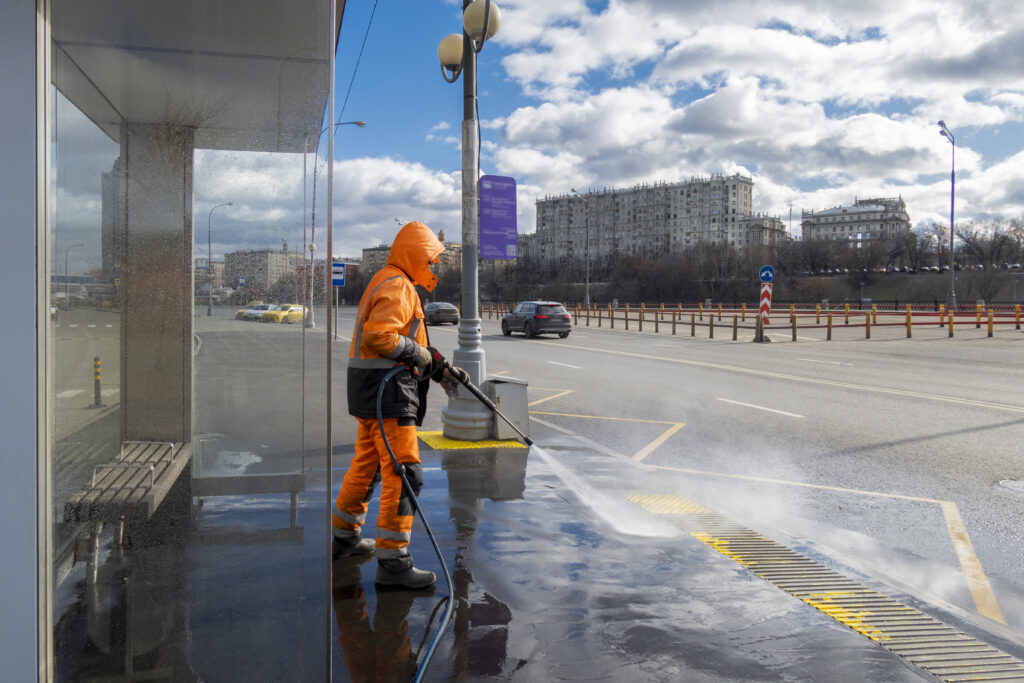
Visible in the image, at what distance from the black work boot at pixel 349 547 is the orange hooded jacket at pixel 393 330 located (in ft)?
2.59

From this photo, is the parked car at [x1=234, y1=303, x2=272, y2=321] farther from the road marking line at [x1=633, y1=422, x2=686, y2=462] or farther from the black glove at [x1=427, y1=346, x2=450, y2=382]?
the road marking line at [x1=633, y1=422, x2=686, y2=462]

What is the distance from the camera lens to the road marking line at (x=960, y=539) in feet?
12.4

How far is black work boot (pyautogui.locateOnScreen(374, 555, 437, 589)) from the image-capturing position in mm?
3629

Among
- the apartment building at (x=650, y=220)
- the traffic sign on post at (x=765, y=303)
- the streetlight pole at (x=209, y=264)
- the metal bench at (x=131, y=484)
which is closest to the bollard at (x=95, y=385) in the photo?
the metal bench at (x=131, y=484)

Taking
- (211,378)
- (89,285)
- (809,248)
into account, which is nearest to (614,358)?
(211,378)

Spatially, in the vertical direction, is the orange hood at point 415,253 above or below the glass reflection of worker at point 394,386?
above

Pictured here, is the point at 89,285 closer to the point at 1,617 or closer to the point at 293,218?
the point at 293,218

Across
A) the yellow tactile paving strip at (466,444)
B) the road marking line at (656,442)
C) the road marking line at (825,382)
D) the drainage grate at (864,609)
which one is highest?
the road marking line at (825,382)

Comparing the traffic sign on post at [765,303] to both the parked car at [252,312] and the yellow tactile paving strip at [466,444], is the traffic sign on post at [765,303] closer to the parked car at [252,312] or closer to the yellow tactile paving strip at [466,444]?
the yellow tactile paving strip at [466,444]

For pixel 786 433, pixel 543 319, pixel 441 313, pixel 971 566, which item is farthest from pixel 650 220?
pixel 971 566

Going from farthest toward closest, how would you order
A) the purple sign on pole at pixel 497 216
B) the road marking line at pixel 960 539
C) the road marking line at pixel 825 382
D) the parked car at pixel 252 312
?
the road marking line at pixel 825 382 < the purple sign on pole at pixel 497 216 < the road marking line at pixel 960 539 < the parked car at pixel 252 312

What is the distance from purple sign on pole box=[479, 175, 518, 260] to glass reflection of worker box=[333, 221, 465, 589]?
13.7ft

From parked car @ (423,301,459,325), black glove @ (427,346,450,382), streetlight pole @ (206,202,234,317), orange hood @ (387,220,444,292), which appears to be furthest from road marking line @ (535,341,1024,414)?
parked car @ (423,301,459,325)

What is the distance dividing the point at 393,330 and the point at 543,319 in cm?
2416
